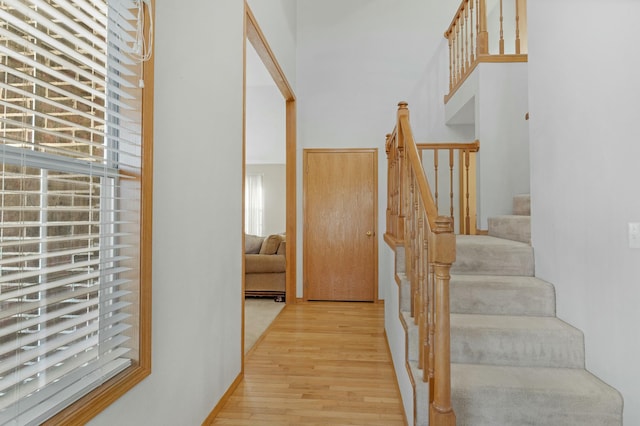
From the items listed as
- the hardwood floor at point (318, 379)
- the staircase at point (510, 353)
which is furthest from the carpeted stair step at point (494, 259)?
the hardwood floor at point (318, 379)

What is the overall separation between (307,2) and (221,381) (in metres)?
5.02

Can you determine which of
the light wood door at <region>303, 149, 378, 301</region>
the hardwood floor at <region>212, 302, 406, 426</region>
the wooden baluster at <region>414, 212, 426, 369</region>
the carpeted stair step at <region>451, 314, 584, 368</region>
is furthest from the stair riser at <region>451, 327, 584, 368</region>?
the light wood door at <region>303, 149, 378, 301</region>

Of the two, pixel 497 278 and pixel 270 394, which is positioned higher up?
pixel 497 278

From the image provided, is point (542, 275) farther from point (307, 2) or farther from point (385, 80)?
point (307, 2)

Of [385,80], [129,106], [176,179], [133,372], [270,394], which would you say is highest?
[385,80]

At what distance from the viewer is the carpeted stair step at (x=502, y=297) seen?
2297 mm

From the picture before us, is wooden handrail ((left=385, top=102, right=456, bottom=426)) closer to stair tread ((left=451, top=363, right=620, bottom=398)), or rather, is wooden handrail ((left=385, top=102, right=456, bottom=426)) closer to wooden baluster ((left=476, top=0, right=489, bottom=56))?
stair tread ((left=451, top=363, right=620, bottom=398))

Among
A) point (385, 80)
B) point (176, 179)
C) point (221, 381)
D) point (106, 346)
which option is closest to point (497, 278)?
point (221, 381)

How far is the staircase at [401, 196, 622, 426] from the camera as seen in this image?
1723 millimetres

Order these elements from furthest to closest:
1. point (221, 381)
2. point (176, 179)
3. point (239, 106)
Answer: point (239, 106) → point (221, 381) → point (176, 179)

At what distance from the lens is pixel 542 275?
8.09ft

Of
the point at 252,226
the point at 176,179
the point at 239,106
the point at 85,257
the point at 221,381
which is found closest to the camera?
the point at 85,257

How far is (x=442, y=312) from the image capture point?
1495 mm

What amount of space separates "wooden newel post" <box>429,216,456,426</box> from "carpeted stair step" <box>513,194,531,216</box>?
91.3 inches
